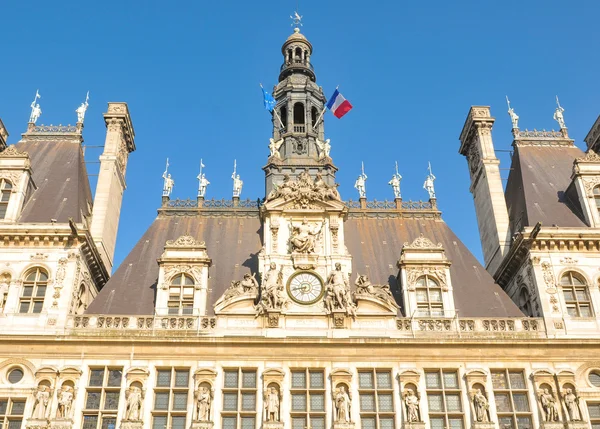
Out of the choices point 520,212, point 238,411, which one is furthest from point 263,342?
point 520,212

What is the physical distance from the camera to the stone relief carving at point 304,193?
37.3 metres

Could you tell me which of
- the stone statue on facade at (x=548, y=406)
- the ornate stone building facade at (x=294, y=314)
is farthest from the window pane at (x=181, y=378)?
the stone statue on facade at (x=548, y=406)

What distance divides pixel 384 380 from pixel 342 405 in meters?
2.56

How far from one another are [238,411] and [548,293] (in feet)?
55.1

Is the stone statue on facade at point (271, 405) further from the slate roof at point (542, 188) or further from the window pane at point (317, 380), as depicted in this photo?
the slate roof at point (542, 188)

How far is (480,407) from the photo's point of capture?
3144cm

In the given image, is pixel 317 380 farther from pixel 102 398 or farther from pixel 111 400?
pixel 102 398

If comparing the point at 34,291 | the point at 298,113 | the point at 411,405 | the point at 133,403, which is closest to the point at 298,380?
the point at 411,405

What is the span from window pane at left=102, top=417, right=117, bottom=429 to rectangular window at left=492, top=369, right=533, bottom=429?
1742 cm

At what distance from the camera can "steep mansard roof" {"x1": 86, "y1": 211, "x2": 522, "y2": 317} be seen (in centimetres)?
3597

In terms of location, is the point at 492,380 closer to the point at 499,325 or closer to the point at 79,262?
the point at 499,325

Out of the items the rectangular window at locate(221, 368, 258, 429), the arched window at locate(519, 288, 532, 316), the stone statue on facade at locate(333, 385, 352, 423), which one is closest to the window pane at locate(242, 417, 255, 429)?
the rectangular window at locate(221, 368, 258, 429)

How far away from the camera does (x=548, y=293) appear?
35.3 metres

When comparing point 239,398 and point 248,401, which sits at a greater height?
point 239,398
